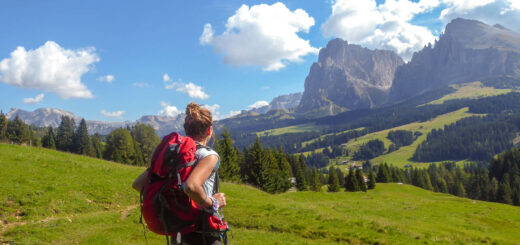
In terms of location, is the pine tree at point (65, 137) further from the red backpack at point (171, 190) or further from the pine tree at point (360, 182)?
the red backpack at point (171, 190)

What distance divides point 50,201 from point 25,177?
14.6ft

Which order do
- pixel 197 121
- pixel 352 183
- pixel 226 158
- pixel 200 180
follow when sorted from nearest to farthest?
pixel 200 180 → pixel 197 121 → pixel 226 158 → pixel 352 183

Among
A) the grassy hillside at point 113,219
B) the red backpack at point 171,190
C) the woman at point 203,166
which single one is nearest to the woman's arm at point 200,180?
the woman at point 203,166

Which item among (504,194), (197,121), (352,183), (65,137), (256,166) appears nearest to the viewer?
(197,121)

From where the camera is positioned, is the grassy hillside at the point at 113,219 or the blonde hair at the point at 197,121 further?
the grassy hillside at the point at 113,219

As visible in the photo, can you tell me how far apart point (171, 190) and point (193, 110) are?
1.41 metres

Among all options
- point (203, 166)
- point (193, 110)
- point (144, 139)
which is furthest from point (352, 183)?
point (203, 166)

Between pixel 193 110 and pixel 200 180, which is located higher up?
pixel 193 110

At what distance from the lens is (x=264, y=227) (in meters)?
17.5

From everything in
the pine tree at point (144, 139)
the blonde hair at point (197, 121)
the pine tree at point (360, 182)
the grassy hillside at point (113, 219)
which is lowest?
the pine tree at point (360, 182)

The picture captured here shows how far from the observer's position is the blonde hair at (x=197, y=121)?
16.1 feet

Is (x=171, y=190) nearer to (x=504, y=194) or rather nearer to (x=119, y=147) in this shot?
(x=119, y=147)

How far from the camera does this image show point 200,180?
4.21 m

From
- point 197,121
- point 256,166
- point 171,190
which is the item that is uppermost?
point 197,121
